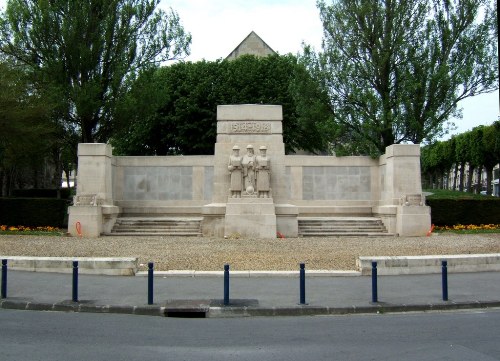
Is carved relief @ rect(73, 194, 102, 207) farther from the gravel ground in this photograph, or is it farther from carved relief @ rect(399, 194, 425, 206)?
carved relief @ rect(399, 194, 425, 206)

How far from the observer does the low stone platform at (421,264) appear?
14.6 metres

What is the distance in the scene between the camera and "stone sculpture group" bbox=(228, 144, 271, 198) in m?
24.3

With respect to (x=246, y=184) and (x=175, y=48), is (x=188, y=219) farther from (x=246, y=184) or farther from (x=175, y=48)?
(x=175, y=48)

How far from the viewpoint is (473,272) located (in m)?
15.2

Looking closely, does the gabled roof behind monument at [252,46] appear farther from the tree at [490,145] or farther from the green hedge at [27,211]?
the green hedge at [27,211]

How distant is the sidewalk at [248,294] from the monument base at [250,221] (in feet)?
30.5

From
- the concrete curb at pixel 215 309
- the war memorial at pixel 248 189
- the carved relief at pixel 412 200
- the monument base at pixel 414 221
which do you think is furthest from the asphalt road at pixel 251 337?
the carved relief at pixel 412 200

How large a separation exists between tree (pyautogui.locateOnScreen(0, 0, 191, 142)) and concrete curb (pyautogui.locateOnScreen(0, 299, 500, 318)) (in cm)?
1954

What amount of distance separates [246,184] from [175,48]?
39.8 feet

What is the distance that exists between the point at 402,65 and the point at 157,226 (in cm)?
1718

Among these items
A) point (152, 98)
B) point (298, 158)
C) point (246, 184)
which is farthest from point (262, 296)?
point (152, 98)

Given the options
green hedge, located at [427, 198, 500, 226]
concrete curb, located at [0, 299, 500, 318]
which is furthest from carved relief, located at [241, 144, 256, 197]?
concrete curb, located at [0, 299, 500, 318]

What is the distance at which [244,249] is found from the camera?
18.6 meters

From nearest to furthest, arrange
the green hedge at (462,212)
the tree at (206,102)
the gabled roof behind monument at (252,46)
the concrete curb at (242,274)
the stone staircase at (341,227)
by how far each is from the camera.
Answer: the concrete curb at (242,274), the stone staircase at (341,227), the green hedge at (462,212), the tree at (206,102), the gabled roof behind monument at (252,46)
